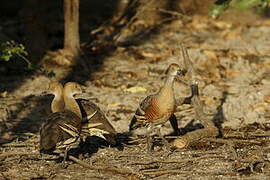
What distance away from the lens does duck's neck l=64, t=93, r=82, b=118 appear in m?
7.64

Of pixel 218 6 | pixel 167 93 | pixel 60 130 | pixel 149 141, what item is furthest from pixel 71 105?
pixel 218 6

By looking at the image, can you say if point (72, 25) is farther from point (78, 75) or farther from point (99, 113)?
point (99, 113)

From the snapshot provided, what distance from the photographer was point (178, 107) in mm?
10227

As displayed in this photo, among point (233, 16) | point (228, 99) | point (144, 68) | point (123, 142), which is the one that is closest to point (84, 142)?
point (123, 142)

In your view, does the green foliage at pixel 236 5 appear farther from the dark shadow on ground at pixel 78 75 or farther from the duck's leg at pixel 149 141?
the dark shadow on ground at pixel 78 75

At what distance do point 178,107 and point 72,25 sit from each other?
2875 mm

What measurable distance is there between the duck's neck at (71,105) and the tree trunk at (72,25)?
3.98 meters

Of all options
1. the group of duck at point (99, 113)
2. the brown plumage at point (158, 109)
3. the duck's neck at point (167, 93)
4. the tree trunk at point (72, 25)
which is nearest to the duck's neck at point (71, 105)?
the group of duck at point (99, 113)

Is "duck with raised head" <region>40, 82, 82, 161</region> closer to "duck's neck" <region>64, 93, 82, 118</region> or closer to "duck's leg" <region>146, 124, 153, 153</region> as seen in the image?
"duck's neck" <region>64, 93, 82, 118</region>

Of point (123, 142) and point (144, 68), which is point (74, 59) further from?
point (123, 142)

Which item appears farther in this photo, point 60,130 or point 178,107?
point 178,107

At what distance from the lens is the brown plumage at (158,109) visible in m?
7.73

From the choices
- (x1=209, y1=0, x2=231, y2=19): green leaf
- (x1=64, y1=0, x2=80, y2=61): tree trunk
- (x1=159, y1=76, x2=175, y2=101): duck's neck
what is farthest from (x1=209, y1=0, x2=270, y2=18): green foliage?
(x1=64, y1=0, x2=80, y2=61): tree trunk

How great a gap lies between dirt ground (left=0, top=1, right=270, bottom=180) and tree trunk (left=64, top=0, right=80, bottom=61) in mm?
618
